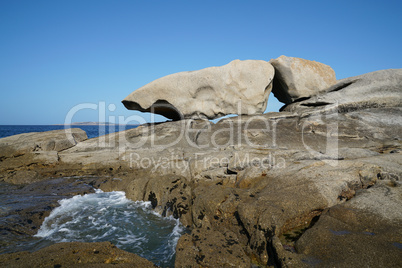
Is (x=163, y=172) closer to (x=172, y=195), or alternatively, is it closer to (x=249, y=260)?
(x=172, y=195)

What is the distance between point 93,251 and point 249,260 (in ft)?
10.1

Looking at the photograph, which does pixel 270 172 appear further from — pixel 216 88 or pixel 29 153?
pixel 29 153

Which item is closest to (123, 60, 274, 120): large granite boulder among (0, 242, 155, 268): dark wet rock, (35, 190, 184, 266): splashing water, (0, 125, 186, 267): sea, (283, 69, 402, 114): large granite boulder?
(283, 69, 402, 114): large granite boulder

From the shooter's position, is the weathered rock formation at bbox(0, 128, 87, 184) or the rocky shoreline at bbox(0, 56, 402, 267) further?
the weathered rock formation at bbox(0, 128, 87, 184)

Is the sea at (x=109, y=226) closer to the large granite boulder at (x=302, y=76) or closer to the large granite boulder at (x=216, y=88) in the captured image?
the large granite boulder at (x=216, y=88)

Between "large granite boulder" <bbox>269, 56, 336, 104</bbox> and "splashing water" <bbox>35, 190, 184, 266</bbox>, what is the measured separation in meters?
11.8

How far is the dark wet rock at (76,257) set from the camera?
14.5 feet

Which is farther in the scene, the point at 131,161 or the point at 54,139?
the point at 54,139

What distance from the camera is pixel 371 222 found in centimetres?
520

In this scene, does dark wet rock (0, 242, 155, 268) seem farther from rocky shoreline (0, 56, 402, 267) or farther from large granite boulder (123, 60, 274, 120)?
large granite boulder (123, 60, 274, 120)

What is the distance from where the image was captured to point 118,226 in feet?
27.0

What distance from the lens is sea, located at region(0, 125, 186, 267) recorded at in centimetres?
679

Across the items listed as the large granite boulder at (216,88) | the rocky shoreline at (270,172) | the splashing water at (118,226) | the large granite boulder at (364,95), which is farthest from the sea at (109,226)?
the large granite boulder at (364,95)

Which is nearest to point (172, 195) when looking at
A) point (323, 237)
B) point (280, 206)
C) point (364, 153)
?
point (280, 206)
